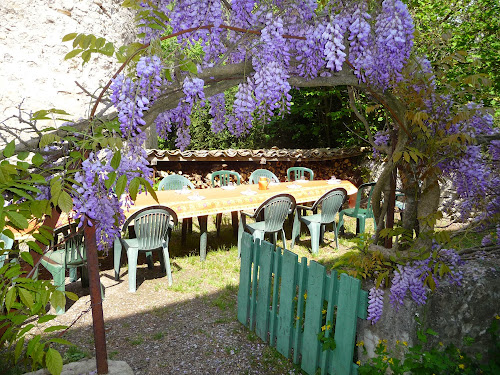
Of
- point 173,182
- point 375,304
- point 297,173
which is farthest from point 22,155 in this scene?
point 297,173

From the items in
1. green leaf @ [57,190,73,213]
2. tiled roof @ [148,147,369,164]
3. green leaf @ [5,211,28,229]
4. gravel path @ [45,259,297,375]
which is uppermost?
green leaf @ [57,190,73,213]

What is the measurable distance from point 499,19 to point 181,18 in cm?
576

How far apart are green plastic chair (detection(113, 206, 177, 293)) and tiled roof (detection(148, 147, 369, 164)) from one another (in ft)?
9.32

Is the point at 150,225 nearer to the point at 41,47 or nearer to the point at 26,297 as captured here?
the point at 41,47

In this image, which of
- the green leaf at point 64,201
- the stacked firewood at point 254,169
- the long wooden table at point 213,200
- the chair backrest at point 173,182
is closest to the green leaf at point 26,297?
the green leaf at point 64,201

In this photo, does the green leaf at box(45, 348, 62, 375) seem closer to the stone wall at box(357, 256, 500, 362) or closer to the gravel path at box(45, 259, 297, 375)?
the gravel path at box(45, 259, 297, 375)

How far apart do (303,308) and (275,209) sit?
6.76ft

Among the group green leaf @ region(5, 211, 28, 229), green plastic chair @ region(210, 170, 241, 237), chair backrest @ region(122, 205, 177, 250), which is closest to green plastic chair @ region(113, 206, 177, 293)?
chair backrest @ region(122, 205, 177, 250)

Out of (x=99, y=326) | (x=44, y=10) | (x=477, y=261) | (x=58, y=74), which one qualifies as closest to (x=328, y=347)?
(x=477, y=261)

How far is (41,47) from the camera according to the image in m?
3.55

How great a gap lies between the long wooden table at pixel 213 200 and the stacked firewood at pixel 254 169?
1838mm

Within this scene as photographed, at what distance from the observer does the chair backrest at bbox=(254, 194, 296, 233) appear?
4998 mm

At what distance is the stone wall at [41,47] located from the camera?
3459 mm

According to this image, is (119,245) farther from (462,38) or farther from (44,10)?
(462,38)
